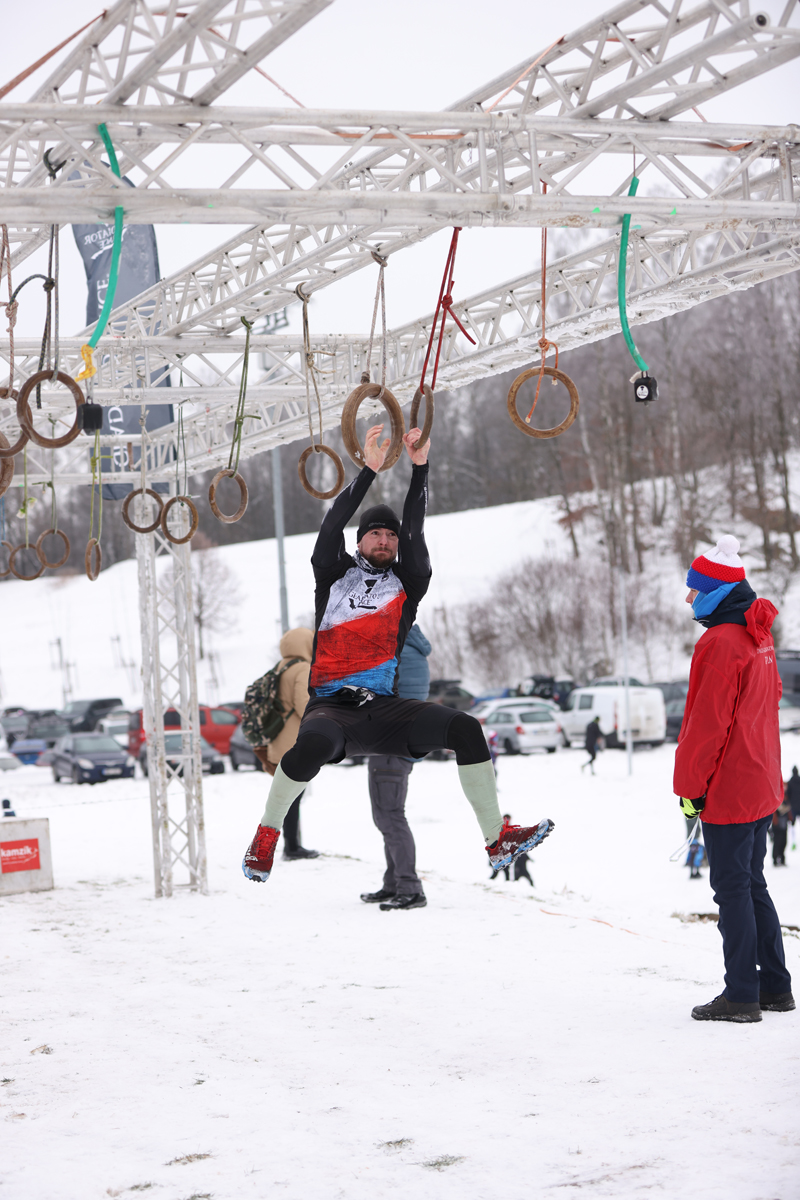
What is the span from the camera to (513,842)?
464 centimetres

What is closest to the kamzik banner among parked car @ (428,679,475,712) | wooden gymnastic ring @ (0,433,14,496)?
wooden gymnastic ring @ (0,433,14,496)

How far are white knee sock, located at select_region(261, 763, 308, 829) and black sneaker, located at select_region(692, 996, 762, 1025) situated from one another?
6.45 feet

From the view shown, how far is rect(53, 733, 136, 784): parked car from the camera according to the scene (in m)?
22.5

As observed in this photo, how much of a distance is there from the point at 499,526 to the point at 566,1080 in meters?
44.7

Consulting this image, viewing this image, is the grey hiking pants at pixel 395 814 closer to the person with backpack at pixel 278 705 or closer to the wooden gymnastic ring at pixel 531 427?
the person with backpack at pixel 278 705

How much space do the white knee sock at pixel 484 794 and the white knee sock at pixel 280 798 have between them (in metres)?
0.69

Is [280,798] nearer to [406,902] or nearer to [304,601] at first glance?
[406,902]

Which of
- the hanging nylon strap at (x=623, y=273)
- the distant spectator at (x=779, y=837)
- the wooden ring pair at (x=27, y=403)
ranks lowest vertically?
the distant spectator at (x=779, y=837)

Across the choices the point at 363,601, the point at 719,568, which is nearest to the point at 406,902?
the point at 363,601

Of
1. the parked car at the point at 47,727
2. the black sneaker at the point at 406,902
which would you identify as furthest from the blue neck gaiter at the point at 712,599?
the parked car at the point at 47,727

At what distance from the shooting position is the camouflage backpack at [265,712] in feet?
31.4

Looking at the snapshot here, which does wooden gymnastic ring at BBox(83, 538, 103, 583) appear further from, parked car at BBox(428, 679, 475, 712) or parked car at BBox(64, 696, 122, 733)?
parked car at BBox(64, 696, 122, 733)

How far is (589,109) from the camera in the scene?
5707 mm

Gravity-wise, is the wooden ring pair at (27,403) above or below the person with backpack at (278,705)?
above
